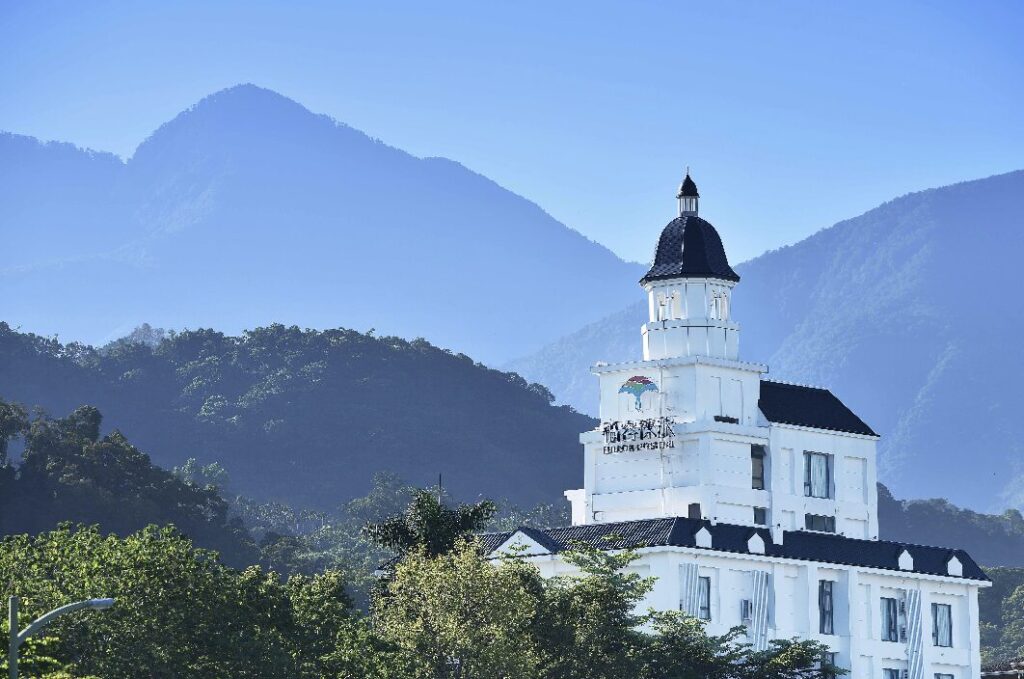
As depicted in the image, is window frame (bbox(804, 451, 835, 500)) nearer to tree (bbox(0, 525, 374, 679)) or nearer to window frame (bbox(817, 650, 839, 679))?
window frame (bbox(817, 650, 839, 679))

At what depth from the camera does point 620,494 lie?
12800cm

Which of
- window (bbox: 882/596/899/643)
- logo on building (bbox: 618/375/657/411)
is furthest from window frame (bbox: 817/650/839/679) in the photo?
logo on building (bbox: 618/375/657/411)

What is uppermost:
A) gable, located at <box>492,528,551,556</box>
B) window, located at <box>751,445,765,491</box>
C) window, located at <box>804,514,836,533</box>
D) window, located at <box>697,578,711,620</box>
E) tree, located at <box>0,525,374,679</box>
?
window, located at <box>751,445,765,491</box>

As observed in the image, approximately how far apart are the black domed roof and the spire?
1345 mm

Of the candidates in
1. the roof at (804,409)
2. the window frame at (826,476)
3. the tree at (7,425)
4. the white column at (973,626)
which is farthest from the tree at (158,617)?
the tree at (7,425)

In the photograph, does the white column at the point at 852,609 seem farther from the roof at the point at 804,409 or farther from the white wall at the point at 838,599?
the roof at the point at 804,409

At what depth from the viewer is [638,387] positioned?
128 m

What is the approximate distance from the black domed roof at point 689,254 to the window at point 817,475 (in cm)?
1117

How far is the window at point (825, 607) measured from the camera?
123375 millimetres

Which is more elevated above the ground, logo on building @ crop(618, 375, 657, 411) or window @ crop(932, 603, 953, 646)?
logo on building @ crop(618, 375, 657, 411)

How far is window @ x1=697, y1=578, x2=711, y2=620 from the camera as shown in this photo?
11725 centimetres

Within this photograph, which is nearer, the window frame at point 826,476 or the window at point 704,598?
the window at point 704,598

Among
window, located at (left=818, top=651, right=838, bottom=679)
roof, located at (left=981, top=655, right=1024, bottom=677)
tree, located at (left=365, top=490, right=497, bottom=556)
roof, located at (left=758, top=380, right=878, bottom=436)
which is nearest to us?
tree, located at (left=365, top=490, right=497, bottom=556)

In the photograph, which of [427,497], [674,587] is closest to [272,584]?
[427,497]
